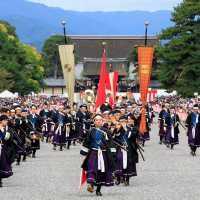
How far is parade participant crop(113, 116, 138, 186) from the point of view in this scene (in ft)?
56.2

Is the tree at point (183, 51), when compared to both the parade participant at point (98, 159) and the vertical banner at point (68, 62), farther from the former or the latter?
the parade participant at point (98, 159)

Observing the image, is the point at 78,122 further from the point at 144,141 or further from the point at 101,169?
the point at 101,169

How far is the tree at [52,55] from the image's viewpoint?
421 ft

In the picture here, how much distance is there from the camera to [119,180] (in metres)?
17.6

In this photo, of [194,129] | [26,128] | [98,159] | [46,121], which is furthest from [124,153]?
[46,121]

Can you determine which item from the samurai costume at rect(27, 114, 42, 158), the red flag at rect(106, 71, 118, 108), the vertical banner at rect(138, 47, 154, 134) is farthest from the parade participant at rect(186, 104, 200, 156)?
the red flag at rect(106, 71, 118, 108)

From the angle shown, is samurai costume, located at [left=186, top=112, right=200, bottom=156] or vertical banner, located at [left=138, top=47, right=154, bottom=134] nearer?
samurai costume, located at [left=186, top=112, right=200, bottom=156]

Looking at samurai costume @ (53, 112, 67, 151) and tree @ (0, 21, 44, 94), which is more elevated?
tree @ (0, 21, 44, 94)

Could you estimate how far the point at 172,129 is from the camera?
30078 millimetres

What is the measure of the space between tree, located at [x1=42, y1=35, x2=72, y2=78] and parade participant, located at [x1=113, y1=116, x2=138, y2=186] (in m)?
110

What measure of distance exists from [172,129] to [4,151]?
13891 mm

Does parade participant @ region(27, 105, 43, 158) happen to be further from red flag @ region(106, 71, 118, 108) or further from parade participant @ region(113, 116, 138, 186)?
red flag @ region(106, 71, 118, 108)

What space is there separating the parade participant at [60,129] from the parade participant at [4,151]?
1240 cm

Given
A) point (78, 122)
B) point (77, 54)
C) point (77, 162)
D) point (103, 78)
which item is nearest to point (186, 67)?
point (103, 78)
